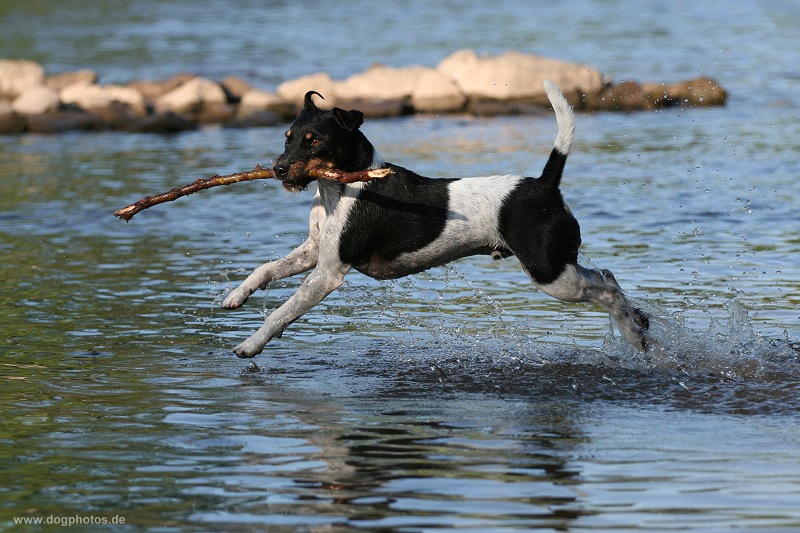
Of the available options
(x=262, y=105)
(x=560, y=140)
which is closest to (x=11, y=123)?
(x=262, y=105)

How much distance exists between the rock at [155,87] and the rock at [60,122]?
2.11 meters

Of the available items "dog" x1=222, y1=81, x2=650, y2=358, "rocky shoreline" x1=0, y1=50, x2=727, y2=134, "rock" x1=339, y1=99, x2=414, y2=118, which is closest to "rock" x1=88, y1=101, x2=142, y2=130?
"rocky shoreline" x1=0, y1=50, x2=727, y2=134

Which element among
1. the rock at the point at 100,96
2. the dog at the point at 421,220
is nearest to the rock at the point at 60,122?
the rock at the point at 100,96

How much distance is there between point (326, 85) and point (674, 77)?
6.44 metres

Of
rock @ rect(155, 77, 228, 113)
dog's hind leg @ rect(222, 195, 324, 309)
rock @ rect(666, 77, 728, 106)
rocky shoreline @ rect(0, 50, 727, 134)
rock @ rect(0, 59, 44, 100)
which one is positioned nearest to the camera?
dog's hind leg @ rect(222, 195, 324, 309)

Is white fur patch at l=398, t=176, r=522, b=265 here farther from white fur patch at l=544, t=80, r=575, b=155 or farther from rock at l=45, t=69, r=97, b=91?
rock at l=45, t=69, r=97, b=91

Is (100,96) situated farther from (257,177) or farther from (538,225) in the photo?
(538,225)

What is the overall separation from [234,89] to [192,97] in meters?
1.12

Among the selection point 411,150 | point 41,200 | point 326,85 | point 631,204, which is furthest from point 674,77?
point 41,200

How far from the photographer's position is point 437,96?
23078mm

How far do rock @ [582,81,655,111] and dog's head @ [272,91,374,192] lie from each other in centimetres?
1453

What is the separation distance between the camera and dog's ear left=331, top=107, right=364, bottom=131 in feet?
26.4

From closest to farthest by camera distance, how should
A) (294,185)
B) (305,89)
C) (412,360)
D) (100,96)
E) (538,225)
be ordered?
(294,185)
(538,225)
(412,360)
(100,96)
(305,89)

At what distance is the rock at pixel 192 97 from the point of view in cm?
2336
